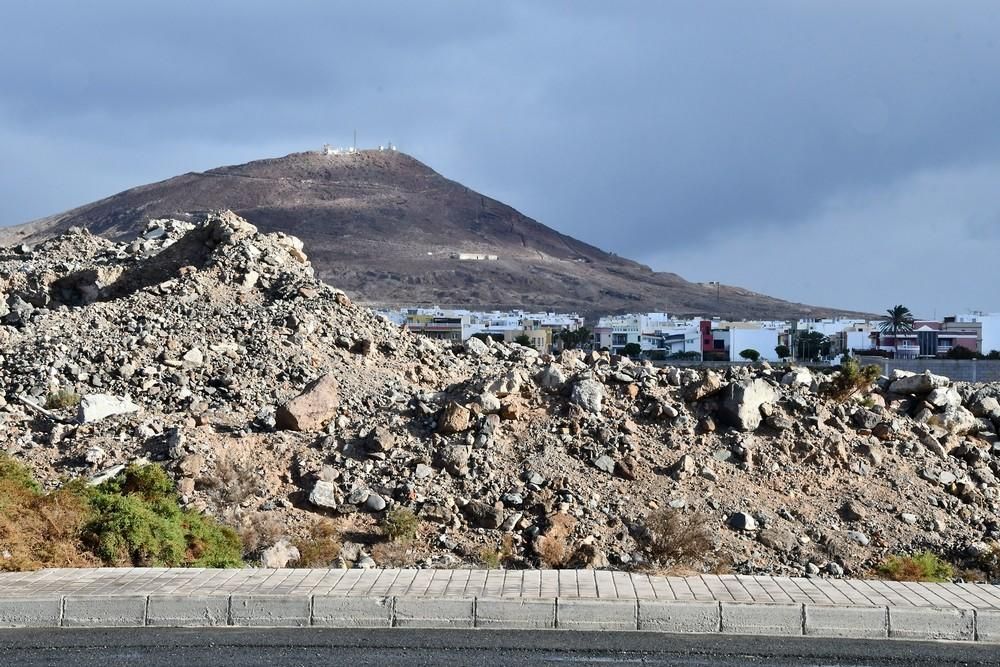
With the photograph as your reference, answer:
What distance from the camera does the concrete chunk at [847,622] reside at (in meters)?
5.74

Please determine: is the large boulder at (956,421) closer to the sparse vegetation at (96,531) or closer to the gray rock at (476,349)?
the sparse vegetation at (96,531)

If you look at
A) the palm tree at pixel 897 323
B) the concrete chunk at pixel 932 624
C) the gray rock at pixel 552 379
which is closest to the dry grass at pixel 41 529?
the gray rock at pixel 552 379

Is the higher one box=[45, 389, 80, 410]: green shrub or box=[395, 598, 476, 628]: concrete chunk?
box=[45, 389, 80, 410]: green shrub

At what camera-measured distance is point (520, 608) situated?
5867mm

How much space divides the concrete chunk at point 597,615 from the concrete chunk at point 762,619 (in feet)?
1.70

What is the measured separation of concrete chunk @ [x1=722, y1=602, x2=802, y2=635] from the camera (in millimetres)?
5742

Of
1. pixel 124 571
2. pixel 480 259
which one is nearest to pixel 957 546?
pixel 124 571

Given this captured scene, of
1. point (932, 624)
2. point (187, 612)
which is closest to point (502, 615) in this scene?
point (187, 612)

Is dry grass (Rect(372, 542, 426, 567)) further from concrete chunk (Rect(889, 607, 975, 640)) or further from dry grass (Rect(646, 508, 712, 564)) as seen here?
concrete chunk (Rect(889, 607, 975, 640))

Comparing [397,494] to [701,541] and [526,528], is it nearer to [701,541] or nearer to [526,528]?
[526,528]

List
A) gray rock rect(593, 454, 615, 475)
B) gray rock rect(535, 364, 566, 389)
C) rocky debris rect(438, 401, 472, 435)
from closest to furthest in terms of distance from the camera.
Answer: gray rock rect(593, 454, 615, 475), rocky debris rect(438, 401, 472, 435), gray rock rect(535, 364, 566, 389)

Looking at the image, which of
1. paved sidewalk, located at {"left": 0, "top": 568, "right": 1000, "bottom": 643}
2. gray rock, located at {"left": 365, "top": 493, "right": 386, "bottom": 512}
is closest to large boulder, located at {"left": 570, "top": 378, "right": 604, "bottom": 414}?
gray rock, located at {"left": 365, "top": 493, "right": 386, "bottom": 512}

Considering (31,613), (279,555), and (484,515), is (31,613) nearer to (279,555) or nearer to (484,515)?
(279,555)

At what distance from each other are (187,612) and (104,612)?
47 cm
